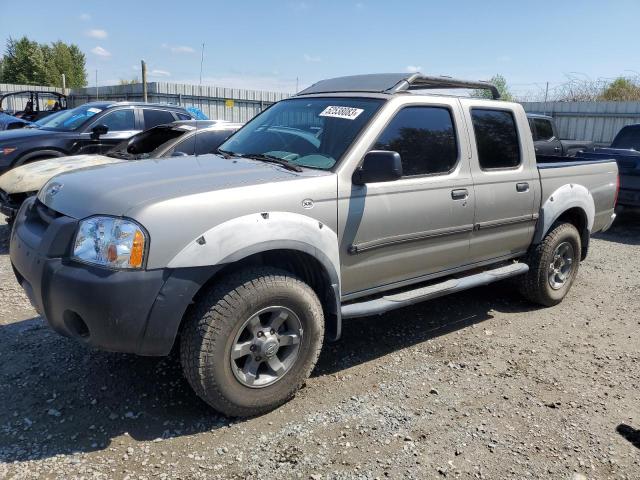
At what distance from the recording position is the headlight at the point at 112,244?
261cm

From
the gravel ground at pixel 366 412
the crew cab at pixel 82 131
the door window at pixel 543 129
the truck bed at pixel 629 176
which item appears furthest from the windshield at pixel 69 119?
the door window at pixel 543 129

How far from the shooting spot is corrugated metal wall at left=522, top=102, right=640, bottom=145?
51.1 ft

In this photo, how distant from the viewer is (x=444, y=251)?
13.3ft

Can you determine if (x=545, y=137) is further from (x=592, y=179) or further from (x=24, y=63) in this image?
(x=24, y=63)

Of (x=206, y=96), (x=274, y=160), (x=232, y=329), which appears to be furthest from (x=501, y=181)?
(x=206, y=96)

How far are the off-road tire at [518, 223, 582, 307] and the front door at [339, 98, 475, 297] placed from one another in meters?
1.10

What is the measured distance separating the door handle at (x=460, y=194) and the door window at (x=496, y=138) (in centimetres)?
35

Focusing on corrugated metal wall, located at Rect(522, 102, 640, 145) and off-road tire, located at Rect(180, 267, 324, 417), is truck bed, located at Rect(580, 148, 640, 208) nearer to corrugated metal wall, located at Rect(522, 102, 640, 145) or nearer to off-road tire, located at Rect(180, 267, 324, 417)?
off-road tire, located at Rect(180, 267, 324, 417)

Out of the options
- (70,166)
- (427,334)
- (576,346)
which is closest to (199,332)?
(427,334)

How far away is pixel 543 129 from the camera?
12133 mm

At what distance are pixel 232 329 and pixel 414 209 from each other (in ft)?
5.22

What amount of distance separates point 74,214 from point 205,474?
60.0 inches

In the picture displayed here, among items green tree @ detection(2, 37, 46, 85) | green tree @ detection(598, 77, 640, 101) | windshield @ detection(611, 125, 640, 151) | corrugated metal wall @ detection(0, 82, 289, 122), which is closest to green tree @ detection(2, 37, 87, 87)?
green tree @ detection(2, 37, 46, 85)

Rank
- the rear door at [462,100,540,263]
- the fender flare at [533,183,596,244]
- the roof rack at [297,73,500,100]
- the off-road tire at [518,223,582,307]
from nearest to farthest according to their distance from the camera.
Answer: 1. the roof rack at [297,73,500,100]
2. the rear door at [462,100,540,263]
3. the fender flare at [533,183,596,244]
4. the off-road tire at [518,223,582,307]
